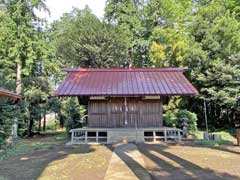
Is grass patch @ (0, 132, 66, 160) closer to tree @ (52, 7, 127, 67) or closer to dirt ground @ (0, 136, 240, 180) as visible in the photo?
dirt ground @ (0, 136, 240, 180)

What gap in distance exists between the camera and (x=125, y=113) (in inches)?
595

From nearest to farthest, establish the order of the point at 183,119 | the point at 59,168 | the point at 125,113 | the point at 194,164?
1. the point at 59,168
2. the point at 194,164
3. the point at 125,113
4. the point at 183,119

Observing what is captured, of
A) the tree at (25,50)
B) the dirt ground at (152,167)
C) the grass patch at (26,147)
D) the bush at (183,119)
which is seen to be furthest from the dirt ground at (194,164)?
the tree at (25,50)

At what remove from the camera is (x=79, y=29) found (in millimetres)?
27453

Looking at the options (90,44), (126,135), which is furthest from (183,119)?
(90,44)

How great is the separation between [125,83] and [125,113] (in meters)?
1.78

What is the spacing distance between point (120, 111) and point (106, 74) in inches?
128

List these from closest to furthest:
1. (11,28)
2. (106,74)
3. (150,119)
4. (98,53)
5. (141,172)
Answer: (141,172), (150,119), (106,74), (11,28), (98,53)

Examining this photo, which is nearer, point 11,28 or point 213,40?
point 11,28

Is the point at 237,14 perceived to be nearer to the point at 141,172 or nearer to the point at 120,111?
the point at 120,111

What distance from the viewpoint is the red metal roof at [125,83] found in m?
14.3

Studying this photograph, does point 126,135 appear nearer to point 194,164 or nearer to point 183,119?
point 183,119

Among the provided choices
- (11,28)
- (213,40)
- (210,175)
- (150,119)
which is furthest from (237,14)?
(210,175)

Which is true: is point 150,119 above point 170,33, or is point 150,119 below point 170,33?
below
